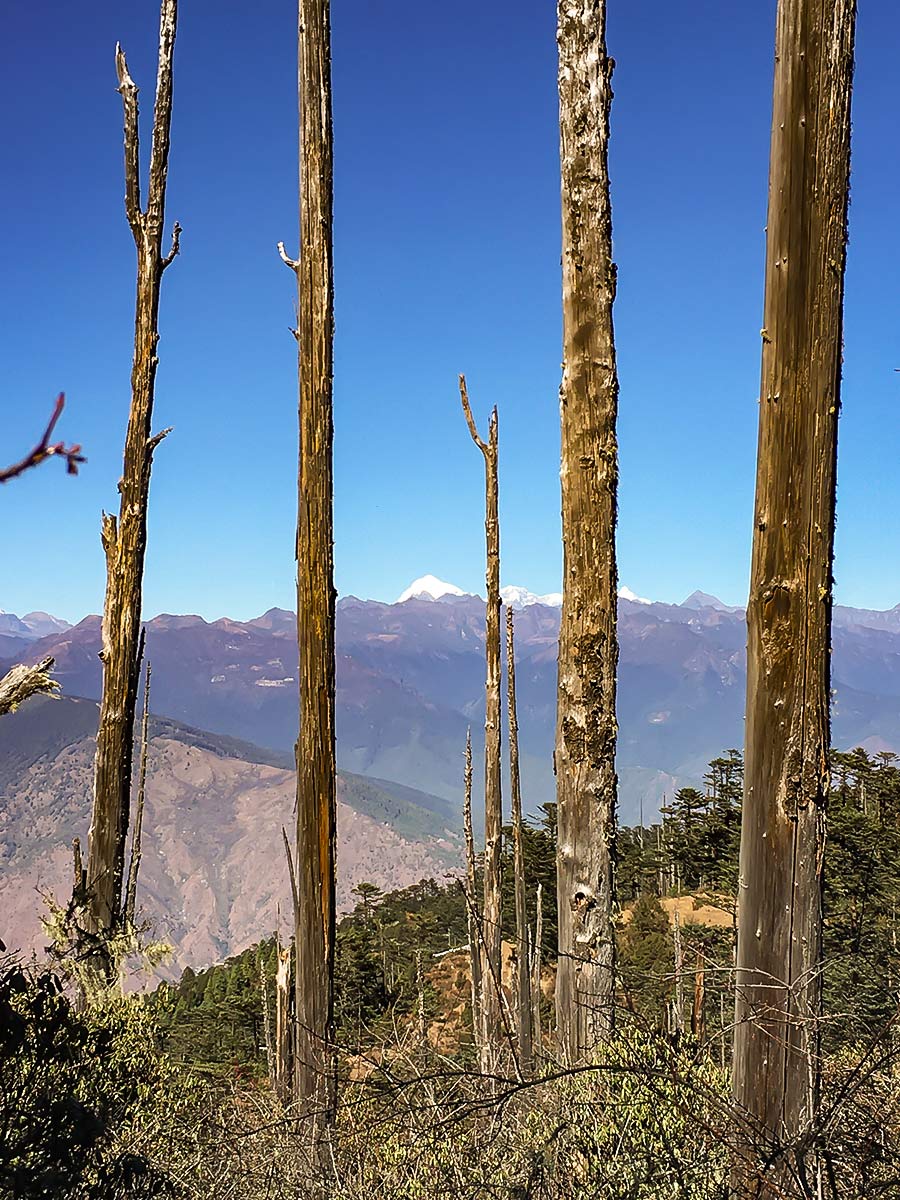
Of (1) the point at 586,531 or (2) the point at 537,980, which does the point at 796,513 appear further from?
(2) the point at 537,980

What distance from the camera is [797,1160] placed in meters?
2.39

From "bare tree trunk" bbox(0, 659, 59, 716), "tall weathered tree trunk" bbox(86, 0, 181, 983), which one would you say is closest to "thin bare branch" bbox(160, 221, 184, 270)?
"tall weathered tree trunk" bbox(86, 0, 181, 983)

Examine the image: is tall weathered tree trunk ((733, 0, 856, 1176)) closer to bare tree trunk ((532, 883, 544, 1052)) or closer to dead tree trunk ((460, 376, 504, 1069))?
bare tree trunk ((532, 883, 544, 1052))

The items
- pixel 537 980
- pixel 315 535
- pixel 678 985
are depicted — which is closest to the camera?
pixel 678 985

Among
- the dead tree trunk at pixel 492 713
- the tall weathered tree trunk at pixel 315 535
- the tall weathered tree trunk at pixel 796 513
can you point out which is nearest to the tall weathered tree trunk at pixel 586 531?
the tall weathered tree trunk at pixel 796 513

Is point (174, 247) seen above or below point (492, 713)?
above

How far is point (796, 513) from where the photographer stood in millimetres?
3348

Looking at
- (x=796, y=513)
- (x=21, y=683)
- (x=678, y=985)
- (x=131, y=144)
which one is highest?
(x=131, y=144)

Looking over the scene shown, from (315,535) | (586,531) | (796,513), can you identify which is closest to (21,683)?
(315,535)

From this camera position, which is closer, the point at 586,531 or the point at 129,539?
the point at 586,531

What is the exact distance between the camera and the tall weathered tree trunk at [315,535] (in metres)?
5.04

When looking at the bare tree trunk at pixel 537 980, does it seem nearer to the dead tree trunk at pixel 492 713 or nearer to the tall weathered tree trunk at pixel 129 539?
the dead tree trunk at pixel 492 713

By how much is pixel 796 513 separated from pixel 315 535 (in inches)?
113

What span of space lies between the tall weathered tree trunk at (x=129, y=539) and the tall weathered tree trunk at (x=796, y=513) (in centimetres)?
491
